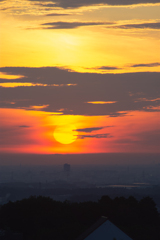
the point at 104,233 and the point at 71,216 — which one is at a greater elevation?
the point at 104,233

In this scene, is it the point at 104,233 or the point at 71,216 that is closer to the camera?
the point at 104,233

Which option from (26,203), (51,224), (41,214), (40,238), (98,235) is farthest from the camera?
(26,203)

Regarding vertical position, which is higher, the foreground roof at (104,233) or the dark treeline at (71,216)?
the foreground roof at (104,233)

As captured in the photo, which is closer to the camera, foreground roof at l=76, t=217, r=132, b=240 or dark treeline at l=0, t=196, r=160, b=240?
foreground roof at l=76, t=217, r=132, b=240

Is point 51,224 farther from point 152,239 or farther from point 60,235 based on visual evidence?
point 152,239

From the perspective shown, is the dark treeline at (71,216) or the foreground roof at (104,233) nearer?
the foreground roof at (104,233)

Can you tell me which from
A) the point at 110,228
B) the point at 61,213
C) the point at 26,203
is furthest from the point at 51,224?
the point at 110,228

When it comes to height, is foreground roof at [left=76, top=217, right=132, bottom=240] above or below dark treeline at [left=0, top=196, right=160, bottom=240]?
above

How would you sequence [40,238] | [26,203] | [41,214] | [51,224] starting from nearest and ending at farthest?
[40,238], [51,224], [41,214], [26,203]
